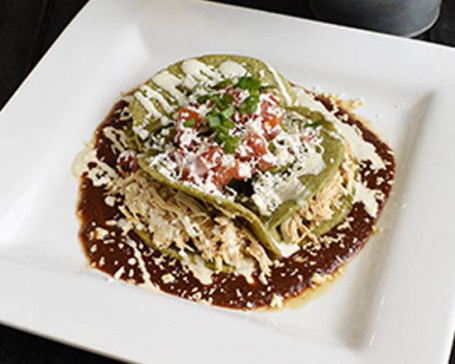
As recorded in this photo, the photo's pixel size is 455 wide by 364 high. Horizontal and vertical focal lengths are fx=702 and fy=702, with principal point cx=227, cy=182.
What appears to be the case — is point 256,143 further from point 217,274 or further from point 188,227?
point 217,274

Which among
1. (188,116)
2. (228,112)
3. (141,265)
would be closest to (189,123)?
(188,116)

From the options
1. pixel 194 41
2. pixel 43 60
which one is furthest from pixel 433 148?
pixel 43 60

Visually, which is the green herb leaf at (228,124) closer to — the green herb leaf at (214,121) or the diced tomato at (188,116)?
the green herb leaf at (214,121)

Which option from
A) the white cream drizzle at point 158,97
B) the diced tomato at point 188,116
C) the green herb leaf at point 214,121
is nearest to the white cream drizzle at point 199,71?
the white cream drizzle at point 158,97

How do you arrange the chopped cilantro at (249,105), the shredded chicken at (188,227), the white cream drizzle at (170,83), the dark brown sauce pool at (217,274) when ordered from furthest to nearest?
the white cream drizzle at (170,83)
the chopped cilantro at (249,105)
the shredded chicken at (188,227)
the dark brown sauce pool at (217,274)

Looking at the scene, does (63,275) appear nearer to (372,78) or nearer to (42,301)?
(42,301)

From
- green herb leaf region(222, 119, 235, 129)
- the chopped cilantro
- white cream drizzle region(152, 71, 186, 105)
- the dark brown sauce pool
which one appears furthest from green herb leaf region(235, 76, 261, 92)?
the dark brown sauce pool
